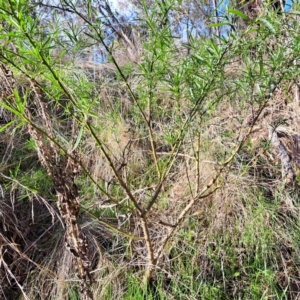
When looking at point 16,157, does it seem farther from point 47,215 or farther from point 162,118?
point 162,118

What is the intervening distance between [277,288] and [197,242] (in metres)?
0.42

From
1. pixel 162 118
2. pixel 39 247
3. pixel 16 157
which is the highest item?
pixel 162 118

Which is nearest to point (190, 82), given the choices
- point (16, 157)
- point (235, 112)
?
point (235, 112)

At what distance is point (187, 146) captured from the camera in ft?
6.88

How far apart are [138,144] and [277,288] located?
1258mm

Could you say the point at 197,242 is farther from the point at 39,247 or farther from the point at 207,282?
the point at 39,247

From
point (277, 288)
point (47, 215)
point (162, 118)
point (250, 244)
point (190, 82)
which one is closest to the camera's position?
point (190, 82)

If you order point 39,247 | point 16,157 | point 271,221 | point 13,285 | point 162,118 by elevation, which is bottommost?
point 13,285

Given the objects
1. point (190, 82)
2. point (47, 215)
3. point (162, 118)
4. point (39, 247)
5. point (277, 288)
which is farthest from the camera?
point (162, 118)

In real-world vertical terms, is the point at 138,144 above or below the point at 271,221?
above

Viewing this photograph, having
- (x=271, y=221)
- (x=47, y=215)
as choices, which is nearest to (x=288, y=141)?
(x=271, y=221)

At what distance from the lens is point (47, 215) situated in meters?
2.09

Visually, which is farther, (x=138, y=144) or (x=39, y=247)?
(x=138, y=144)

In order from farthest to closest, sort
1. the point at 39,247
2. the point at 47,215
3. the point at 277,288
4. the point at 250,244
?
the point at 47,215 → the point at 39,247 → the point at 250,244 → the point at 277,288
